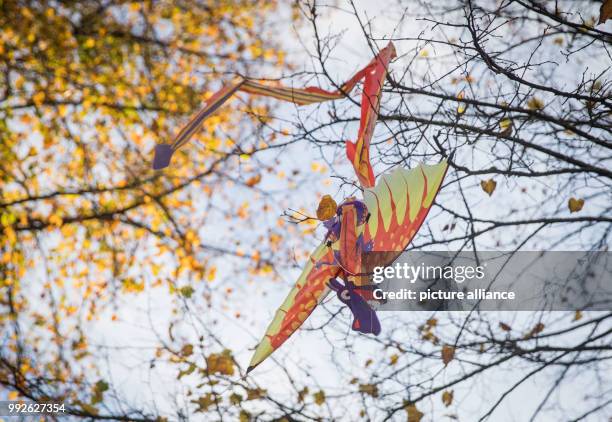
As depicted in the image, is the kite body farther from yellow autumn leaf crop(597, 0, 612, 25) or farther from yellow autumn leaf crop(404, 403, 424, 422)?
yellow autumn leaf crop(404, 403, 424, 422)

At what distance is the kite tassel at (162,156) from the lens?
3266 mm

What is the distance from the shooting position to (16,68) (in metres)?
8.70

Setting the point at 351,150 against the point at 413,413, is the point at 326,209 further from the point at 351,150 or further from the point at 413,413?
the point at 413,413

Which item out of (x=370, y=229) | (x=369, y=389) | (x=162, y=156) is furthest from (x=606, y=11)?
(x=369, y=389)

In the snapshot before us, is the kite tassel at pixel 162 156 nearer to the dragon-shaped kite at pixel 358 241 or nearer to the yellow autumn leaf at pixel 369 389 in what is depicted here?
the dragon-shaped kite at pixel 358 241

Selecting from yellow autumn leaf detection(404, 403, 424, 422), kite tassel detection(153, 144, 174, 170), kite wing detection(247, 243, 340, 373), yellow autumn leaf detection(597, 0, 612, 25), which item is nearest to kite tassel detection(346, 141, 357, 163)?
kite wing detection(247, 243, 340, 373)

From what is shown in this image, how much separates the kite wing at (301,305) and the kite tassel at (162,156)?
123cm

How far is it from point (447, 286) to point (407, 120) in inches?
50.4

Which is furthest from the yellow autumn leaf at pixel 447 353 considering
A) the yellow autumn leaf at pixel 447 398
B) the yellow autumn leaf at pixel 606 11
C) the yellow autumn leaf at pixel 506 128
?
the yellow autumn leaf at pixel 606 11

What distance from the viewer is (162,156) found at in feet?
10.7

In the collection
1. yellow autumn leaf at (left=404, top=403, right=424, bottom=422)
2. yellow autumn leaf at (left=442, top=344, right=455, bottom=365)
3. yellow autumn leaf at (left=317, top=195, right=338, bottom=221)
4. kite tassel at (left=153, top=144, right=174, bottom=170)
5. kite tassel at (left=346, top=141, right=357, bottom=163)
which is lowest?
yellow autumn leaf at (left=404, top=403, right=424, bottom=422)

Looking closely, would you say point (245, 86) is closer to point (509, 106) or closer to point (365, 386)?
point (509, 106)

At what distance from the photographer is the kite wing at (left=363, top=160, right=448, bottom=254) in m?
2.30

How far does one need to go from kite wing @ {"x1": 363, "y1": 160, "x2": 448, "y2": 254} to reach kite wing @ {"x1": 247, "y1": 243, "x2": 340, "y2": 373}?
234 mm
